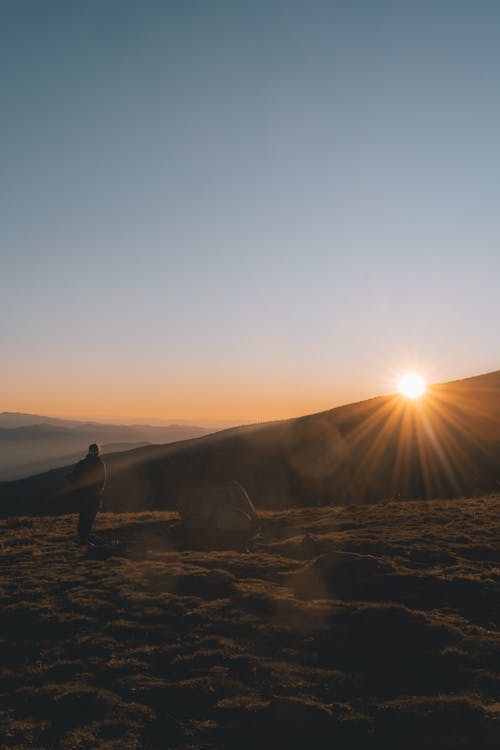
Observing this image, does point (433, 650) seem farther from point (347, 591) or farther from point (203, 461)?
point (203, 461)

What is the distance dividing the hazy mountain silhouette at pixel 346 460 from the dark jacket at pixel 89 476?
2780 cm

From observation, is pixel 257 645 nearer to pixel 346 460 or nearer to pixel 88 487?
pixel 88 487

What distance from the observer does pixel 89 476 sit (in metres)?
23.7

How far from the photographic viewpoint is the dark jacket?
2362 cm

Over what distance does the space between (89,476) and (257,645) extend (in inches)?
513

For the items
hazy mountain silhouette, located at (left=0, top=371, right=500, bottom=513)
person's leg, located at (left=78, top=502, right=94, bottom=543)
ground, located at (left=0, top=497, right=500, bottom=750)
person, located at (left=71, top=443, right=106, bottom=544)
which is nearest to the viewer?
ground, located at (left=0, top=497, right=500, bottom=750)

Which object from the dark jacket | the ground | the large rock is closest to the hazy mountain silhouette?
the large rock

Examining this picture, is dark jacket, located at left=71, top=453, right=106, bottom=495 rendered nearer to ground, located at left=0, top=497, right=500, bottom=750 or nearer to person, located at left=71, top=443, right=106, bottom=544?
person, located at left=71, top=443, right=106, bottom=544

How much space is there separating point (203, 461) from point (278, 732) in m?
65.2

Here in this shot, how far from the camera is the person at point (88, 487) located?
23.5 metres

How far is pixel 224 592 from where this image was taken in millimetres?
16875

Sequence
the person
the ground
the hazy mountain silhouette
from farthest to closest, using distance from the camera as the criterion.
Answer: the hazy mountain silhouette < the person < the ground

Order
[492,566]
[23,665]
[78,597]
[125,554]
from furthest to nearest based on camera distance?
[125,554], [492,566], [78,597], [23,665]

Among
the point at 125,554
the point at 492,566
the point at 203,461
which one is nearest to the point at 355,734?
the point at 492,566
